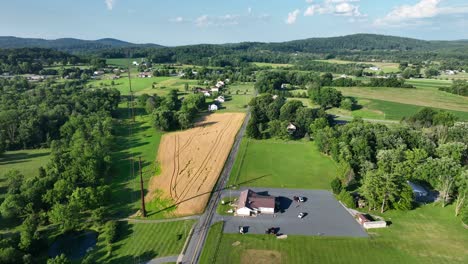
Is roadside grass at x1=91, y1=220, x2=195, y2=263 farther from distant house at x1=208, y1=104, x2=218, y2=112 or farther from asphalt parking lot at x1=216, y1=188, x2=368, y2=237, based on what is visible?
distant house at x1=208, y1=104, x2=218, y2=112

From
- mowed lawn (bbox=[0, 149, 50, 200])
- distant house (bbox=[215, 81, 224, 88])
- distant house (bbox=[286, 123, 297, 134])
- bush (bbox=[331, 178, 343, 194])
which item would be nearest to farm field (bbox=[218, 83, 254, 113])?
distant house (bbox=[215, 81, 224, 88])

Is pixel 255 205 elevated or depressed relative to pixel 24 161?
depressed

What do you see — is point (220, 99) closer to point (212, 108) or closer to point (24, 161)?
point (212, 108)

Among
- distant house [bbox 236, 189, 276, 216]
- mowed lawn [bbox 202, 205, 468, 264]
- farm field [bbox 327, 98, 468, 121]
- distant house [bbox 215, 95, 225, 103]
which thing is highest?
distant house [bbox 215, 95, 225, 103]

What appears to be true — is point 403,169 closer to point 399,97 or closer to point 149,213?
point 149,213

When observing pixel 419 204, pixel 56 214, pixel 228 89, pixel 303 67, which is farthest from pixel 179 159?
pixel 303 67

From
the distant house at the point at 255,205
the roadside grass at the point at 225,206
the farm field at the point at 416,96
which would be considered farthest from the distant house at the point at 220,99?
the distant house at the point at 255,205

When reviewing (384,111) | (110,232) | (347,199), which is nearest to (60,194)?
(110,232)
